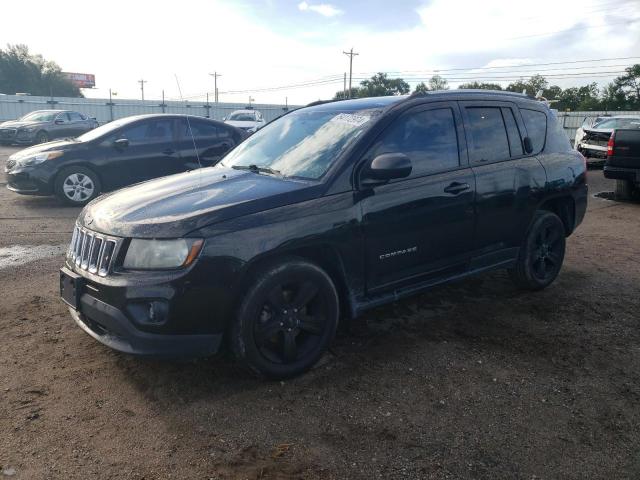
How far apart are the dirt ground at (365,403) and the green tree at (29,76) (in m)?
74.6

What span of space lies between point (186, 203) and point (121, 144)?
638 centimetres

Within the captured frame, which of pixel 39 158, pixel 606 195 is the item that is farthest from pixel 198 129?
pixel 606 195

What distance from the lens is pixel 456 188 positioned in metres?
4.07

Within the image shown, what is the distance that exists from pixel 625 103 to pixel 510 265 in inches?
2405

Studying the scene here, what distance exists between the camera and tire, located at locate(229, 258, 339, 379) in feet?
10.2

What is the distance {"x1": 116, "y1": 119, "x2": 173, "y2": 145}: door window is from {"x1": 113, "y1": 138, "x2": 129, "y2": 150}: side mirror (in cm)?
18

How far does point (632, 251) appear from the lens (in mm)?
6750

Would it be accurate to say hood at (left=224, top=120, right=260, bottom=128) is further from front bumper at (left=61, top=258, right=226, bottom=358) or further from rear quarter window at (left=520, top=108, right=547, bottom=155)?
front bumper at (left=61, top=258, right=226, bottom=358)

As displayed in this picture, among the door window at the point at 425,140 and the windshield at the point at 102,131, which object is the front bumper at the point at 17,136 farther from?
the door window at the point at 425,140

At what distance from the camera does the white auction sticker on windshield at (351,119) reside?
12.6 ft

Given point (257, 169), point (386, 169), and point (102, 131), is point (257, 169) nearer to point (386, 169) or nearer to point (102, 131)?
point (386, 169)

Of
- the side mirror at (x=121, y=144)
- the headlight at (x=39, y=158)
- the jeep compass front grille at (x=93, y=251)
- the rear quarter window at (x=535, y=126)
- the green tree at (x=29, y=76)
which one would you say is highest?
the green tree at (x=29, y=76)

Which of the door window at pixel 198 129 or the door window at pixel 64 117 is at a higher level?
the door window at pixel 64 117

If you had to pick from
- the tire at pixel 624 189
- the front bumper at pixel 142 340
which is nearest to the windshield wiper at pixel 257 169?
the front bumper at pixel 142 340
